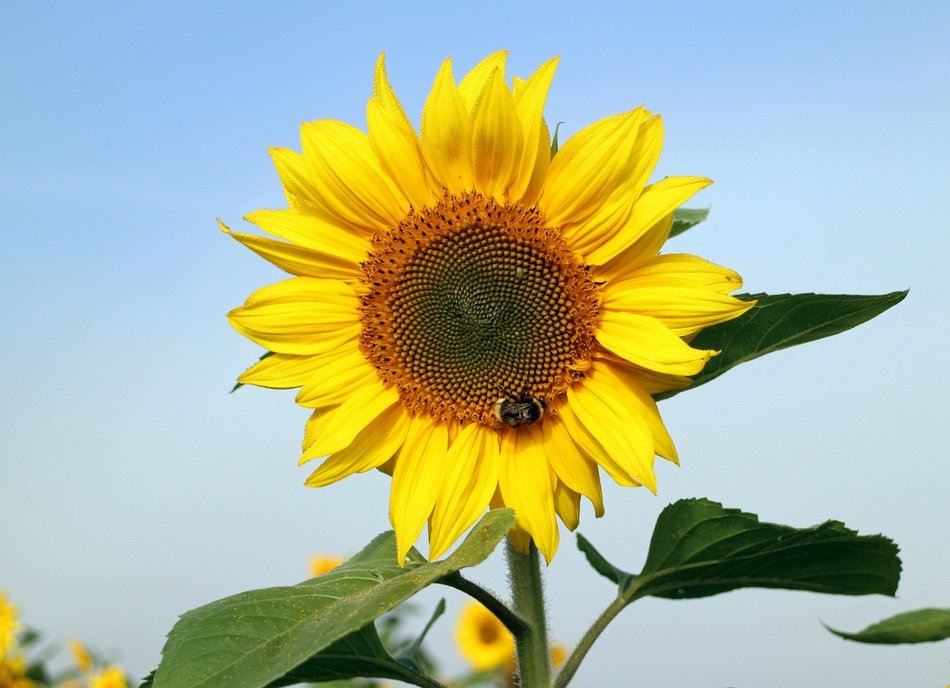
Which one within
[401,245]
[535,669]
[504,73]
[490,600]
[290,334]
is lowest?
[535,669]

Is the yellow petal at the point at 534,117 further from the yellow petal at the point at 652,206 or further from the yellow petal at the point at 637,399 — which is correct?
the yellow petal at the point at 637,399

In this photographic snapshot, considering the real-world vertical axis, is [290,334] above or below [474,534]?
above

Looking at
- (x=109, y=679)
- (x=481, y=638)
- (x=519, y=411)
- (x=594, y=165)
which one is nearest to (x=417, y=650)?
(x=519, y=411)

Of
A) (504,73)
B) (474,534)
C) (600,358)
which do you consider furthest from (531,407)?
(504,73)

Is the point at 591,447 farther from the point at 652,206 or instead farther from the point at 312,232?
the point at 312,232

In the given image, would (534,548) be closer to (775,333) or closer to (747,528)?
(747,528)

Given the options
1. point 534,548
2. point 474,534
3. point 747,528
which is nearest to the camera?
point 474,534

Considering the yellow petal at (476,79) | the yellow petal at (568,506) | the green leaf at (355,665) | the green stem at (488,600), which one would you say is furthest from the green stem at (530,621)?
the yellow petal at (476,79)
